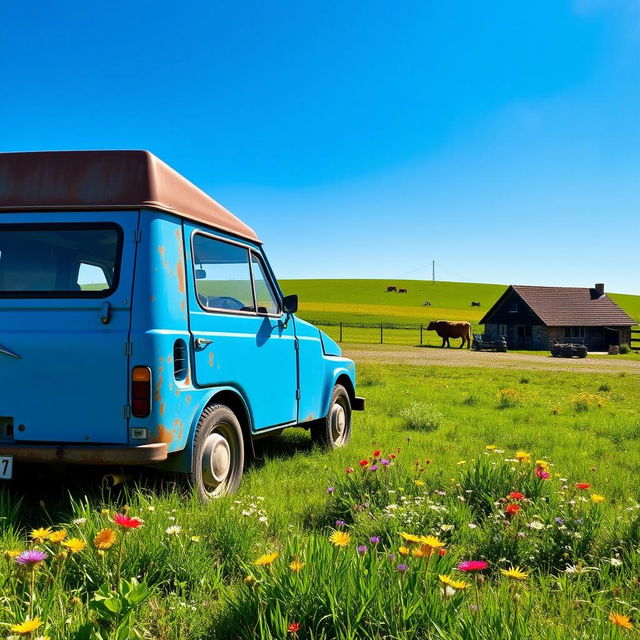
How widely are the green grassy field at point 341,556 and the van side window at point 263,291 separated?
150 centimetres

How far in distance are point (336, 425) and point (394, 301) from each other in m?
88.4

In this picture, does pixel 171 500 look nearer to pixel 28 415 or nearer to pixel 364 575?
pixel 28 415

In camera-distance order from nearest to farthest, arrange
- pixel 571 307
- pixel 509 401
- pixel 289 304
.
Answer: pixel 289 304 → pixel 509 401 → pixel 571 307

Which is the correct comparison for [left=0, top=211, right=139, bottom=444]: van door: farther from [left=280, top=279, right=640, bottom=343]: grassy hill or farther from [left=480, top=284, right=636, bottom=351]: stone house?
[left=480, top=284, right=636, bottom=351]: stone house

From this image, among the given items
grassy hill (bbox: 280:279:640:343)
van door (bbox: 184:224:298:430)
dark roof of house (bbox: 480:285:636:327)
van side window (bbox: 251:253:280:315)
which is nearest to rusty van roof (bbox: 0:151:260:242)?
van door (bbox: 184:224:298:430)

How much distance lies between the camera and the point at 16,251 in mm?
4043

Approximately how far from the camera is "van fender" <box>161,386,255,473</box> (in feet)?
12.5

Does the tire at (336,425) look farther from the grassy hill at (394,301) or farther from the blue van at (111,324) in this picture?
the grassy hill at (394,301)

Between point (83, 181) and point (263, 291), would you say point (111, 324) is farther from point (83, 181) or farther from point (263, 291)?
point (263, 291)

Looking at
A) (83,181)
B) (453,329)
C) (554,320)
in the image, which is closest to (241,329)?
(83,181)

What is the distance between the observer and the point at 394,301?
309 ft

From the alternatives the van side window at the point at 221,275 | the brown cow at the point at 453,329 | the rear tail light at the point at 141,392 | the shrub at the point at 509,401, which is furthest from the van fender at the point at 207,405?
the brown cow at the point at 453,329

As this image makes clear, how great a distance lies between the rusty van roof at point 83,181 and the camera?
3.79 metres

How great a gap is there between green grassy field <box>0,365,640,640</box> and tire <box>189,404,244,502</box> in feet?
0.76
